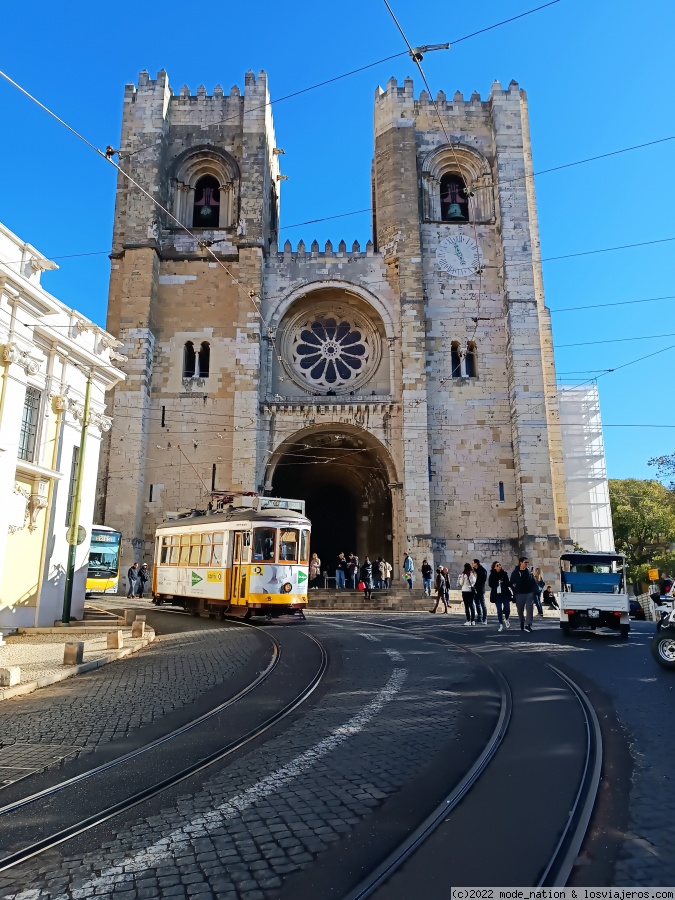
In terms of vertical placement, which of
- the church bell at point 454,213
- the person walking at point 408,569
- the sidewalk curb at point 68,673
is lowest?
the sidewalk curb at point 68,673

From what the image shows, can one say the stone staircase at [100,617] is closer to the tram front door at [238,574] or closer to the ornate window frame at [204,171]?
the tram front door at [238,574]

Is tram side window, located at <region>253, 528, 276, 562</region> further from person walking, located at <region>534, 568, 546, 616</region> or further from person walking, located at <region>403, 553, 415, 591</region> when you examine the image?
person walking, located at <region>403, 553, 415, 591</region>

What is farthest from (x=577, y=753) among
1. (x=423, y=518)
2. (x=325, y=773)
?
(x=423, y=518)

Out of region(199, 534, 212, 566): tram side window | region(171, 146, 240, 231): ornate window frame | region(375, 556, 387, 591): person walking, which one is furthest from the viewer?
region(171, 146, 240, 231): ornate window frame

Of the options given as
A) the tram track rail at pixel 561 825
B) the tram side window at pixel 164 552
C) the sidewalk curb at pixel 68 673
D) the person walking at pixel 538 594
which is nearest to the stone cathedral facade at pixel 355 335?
the person walking at pixel 538 594

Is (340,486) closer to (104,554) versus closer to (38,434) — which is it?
(104,554)

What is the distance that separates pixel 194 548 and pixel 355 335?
46.7 feet

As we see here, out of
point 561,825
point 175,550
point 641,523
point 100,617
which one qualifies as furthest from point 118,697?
point 641,523

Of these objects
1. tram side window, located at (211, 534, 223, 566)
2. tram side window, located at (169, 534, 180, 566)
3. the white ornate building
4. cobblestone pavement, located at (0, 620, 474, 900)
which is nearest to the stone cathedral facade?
tram side window, located at (169, 534, 180, 566)

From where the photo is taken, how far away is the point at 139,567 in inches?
914

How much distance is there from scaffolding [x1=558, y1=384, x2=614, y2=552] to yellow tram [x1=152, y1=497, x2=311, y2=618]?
86.4ft

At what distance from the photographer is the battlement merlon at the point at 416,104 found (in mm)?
27531

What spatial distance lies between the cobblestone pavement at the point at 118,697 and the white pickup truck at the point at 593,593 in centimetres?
626

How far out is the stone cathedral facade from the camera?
24.2 metres
